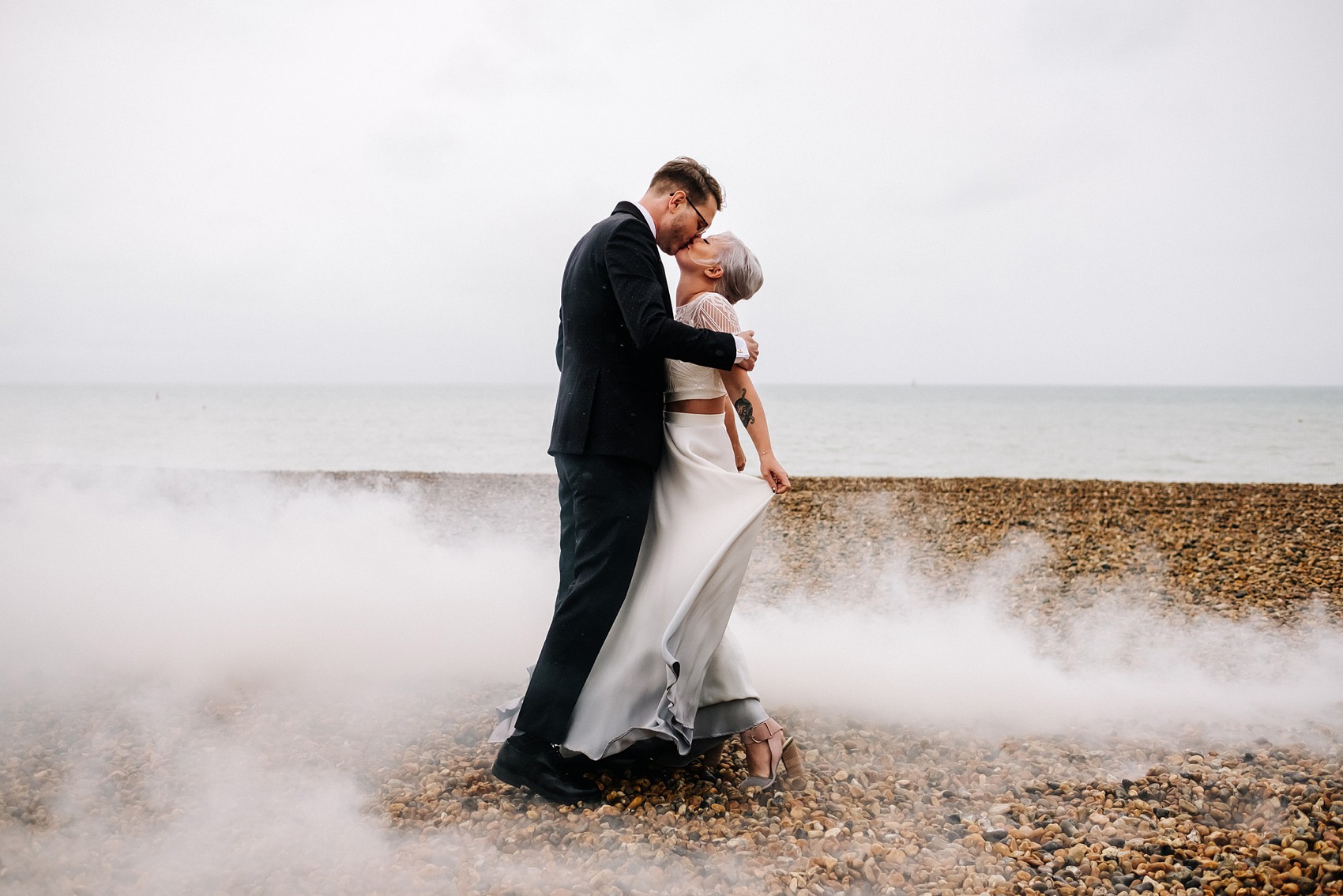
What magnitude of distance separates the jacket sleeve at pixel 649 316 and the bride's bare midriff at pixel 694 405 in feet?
0.84

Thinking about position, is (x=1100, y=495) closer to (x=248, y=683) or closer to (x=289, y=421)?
(x=248, y=683)

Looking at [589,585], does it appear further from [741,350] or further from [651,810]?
[741,350]

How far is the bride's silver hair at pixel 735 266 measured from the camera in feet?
11.1

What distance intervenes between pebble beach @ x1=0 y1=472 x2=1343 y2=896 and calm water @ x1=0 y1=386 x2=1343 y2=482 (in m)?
13.2

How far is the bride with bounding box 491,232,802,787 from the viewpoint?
3.21 m

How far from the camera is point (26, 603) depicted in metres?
5.23

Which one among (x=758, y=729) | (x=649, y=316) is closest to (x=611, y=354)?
(x=649, y=316)

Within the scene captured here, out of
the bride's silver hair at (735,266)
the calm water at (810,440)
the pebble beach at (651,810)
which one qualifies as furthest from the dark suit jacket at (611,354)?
the calm water at (810,440)

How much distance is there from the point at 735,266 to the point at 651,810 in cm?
207

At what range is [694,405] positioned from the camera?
11.0ft

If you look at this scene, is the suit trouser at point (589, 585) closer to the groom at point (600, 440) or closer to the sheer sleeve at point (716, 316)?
the groom at point (600, 440)

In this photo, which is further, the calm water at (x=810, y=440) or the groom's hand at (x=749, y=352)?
the calm water at (x=810, y=440)

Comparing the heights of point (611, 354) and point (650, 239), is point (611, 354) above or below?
below

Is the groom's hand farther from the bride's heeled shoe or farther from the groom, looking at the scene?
the bride's heeled shoe
